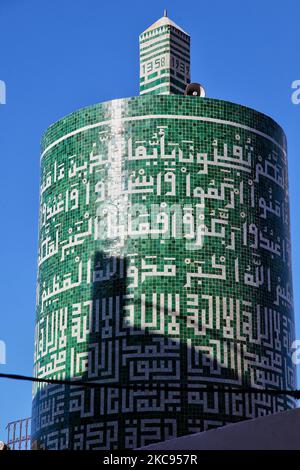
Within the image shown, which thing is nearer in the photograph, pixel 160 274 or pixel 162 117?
pixel 160 274

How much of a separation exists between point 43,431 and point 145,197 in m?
3.18

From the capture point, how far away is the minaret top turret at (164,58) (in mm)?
15789

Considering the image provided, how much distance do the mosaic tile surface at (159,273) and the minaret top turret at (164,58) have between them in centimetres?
117

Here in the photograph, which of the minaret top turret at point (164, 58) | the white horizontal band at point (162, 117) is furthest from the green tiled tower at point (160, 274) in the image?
the minaret top turret at point (164, 58)

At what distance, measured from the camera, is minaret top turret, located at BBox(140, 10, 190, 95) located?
15789 mm

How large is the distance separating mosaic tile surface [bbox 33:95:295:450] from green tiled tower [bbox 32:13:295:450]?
0.02 m

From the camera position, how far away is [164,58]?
52.5 feet

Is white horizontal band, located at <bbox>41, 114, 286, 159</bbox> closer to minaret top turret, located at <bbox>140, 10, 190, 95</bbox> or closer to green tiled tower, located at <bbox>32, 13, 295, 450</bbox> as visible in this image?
green tiled tower, located at <bbox>32, 13, 295, 450</bbox>

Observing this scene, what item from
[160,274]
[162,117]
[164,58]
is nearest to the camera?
[160,274]

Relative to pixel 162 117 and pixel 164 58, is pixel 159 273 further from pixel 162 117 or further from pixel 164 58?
pixel 164 58

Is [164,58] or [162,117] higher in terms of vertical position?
[164,58]

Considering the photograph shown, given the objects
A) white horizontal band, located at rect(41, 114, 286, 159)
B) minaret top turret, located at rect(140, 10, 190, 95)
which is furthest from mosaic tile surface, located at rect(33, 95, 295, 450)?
minaret top turret, located at rect(140, 10, 190, 95)

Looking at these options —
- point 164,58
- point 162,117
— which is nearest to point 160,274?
point 162,117

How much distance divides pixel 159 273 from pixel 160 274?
19mm
